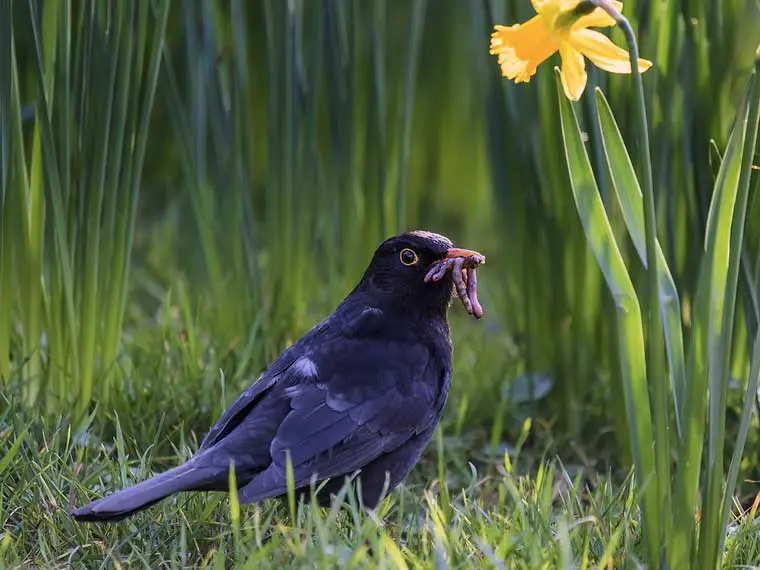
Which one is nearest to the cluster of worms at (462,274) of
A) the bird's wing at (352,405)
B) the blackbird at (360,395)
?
the blackbird at (360,395)

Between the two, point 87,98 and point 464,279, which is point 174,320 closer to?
point 87,98

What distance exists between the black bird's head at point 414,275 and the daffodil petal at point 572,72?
2.40 feet

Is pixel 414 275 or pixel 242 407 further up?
pixel 414 275

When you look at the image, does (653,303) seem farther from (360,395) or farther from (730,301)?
(360,395)

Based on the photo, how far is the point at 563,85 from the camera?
1.90 meters

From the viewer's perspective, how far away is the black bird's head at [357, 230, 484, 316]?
8.53ft

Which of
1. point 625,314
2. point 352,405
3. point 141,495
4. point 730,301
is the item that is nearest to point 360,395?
point 352,405

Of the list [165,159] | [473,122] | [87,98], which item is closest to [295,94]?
[87,98]

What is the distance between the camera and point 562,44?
1.88m

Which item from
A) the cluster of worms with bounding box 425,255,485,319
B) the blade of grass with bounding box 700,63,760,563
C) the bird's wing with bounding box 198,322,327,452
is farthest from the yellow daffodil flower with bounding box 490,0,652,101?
the bird's wing with bounding box 198,322,327,452

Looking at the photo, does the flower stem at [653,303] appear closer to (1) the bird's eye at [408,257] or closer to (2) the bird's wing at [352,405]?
(2) the bird's wing at [352,405]

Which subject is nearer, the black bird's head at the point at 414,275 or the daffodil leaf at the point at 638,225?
the daffodil leaf at the point at 638,225

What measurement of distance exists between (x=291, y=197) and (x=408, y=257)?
2.69 ft

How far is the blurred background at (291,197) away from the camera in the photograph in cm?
275
